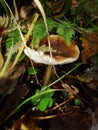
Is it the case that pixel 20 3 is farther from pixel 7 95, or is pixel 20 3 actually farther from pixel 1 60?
pixel 7 95

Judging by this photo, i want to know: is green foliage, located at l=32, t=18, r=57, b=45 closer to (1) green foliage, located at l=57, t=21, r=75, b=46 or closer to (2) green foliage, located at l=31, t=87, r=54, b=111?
(1) green foliage, located at l=57, t=21, r=75, b=46

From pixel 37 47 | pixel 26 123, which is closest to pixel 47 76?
pixel 37 47

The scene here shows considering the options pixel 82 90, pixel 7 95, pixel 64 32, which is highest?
pixel 64 32

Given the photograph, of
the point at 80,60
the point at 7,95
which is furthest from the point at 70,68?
the point at 7,95

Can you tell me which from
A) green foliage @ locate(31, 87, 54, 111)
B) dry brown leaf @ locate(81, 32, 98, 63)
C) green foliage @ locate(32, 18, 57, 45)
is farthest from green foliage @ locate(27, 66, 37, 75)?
dry brown leaf @ locate(81, 32, 98, 63)

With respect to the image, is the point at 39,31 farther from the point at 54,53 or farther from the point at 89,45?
the point at 89,45

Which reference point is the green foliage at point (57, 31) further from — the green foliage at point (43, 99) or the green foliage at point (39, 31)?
the green foliage at point (43, 99)
